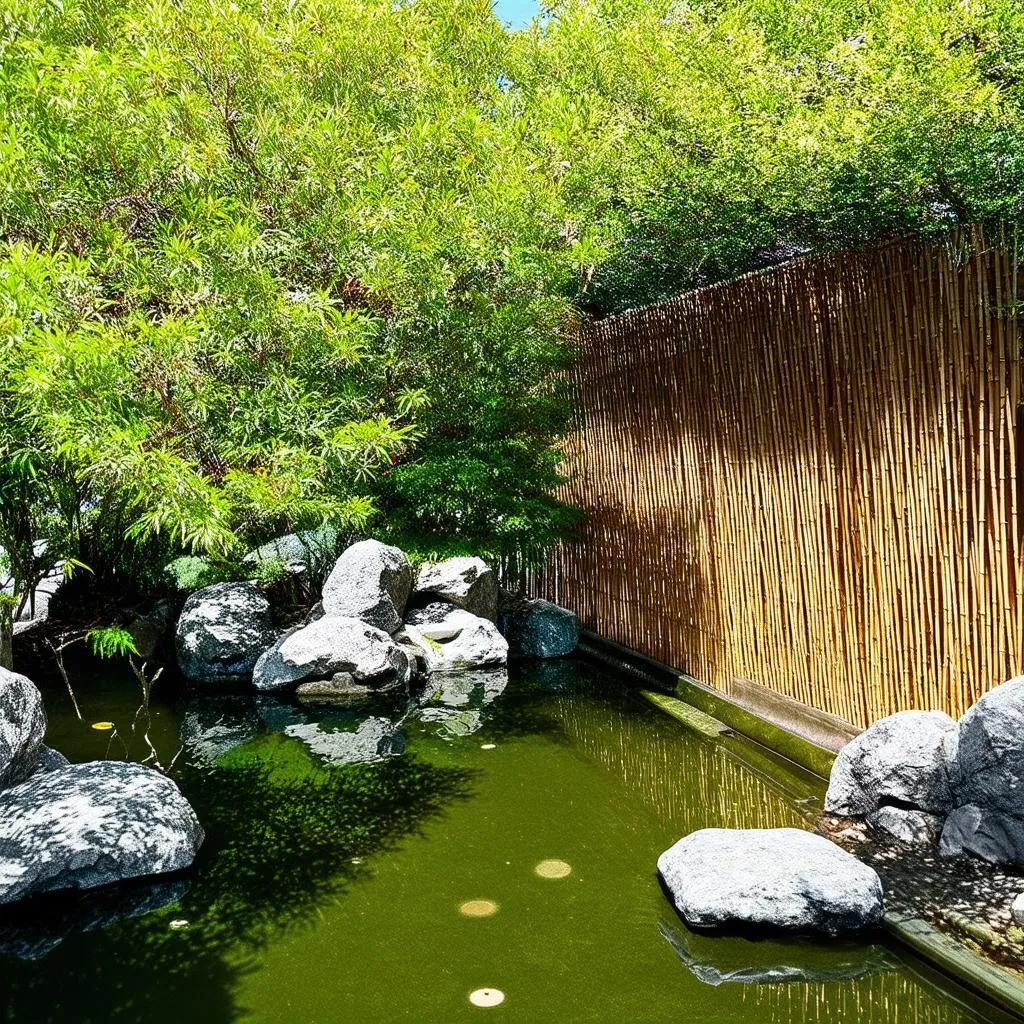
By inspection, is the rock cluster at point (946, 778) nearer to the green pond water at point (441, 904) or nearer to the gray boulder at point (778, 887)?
the green pond water at point (441, 904)

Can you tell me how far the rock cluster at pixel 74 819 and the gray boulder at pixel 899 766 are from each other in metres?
2.45

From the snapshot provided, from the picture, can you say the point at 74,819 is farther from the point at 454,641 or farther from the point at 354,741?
the point at 454,641

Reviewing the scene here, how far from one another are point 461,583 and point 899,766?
3.93m

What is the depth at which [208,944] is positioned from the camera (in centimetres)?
280

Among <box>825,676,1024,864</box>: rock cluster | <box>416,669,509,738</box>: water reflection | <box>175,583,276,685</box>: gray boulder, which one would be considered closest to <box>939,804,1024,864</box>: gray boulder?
<box>825,676,1024,864</box>: rock cluster

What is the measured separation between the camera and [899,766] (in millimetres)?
3318

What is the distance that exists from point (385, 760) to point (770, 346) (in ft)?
8.79

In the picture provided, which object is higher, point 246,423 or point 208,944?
point 246,423

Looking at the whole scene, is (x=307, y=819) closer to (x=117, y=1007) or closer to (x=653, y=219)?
(x=117, y=1007)

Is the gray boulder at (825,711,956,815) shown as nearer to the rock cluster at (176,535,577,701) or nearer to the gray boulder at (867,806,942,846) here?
the gray boulder at (867,806,942,846)

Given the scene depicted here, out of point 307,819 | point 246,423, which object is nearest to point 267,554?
point 246,423

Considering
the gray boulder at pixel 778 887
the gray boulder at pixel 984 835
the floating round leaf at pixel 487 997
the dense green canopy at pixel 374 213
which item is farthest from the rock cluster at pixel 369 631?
the gray boulder at pixel 984 835

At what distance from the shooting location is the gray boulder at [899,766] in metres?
3.25

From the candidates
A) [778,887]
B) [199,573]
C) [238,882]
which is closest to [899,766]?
[778,887]
